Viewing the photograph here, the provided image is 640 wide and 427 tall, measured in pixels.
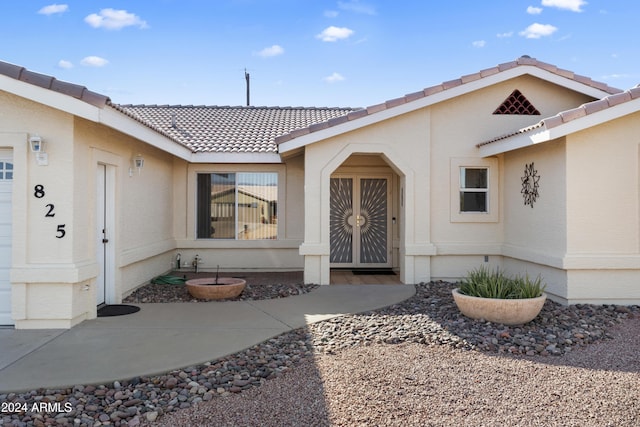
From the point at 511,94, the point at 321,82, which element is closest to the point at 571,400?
the point at 511,94

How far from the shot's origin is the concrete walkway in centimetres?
505

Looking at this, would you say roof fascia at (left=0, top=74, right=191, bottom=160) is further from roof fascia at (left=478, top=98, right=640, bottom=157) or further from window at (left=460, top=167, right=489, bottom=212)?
window at (left=460, top=167, right=489, bottom=212)

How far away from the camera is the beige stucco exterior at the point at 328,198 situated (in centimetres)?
673

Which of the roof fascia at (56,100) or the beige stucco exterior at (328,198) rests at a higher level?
the roof fascia at (56,100)

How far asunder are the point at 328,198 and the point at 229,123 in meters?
6.38

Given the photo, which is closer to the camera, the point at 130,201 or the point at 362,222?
the point at 130,201

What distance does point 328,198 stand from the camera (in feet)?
33.4

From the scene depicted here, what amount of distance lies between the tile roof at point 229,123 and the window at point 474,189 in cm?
331

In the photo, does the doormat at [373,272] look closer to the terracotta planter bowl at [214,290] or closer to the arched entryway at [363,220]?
the arched entryway at [363,220]

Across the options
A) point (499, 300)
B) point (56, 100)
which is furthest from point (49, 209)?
point (499, 300)

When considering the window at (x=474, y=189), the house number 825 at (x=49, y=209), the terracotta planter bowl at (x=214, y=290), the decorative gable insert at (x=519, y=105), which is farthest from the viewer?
the decorative gable insert at (x=519, y=105)

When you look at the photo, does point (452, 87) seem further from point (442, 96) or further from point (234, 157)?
point (234, 157)

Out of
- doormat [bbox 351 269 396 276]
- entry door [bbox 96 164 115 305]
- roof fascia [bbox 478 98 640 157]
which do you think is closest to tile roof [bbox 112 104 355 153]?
entry door [bbox 96 164 115 305]

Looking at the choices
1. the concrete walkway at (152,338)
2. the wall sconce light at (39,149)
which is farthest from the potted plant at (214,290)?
the wall sconce light at (39,149)
